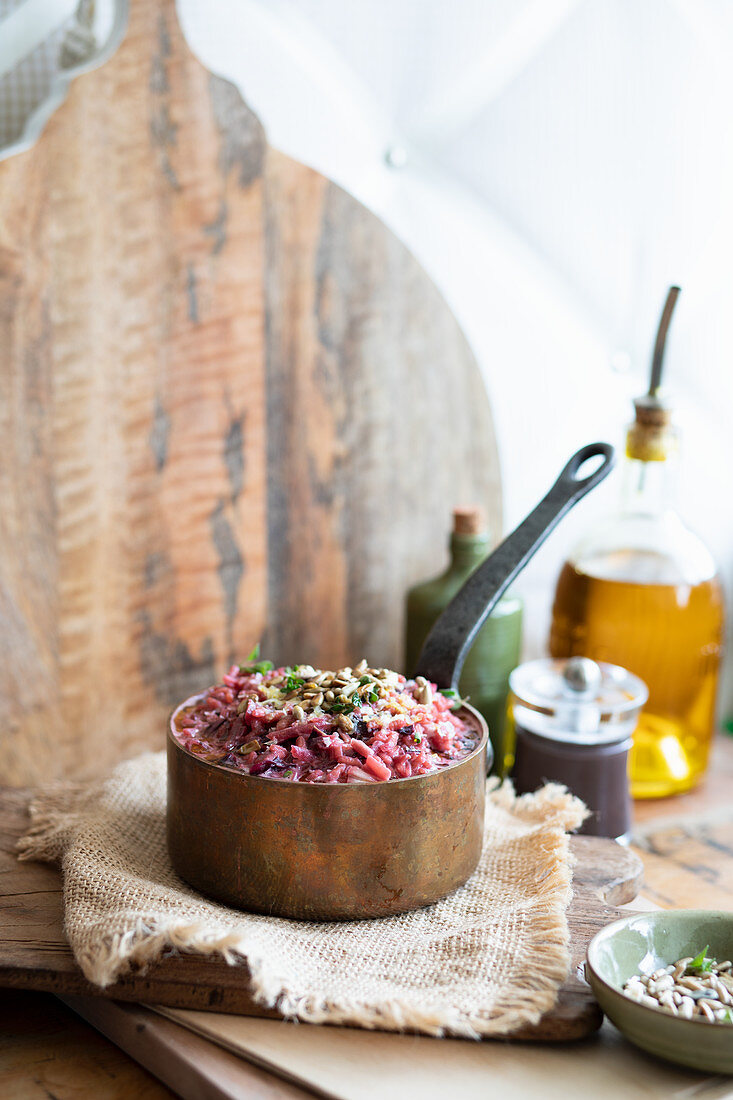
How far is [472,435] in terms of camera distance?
1.24 metres

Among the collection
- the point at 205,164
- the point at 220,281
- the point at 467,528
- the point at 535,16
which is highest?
the point at 535,16

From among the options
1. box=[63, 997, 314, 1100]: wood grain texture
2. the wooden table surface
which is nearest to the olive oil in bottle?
the wooden table surface

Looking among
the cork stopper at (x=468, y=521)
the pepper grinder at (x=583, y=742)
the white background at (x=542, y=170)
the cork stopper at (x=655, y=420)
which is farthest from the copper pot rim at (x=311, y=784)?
the white background at (x=542, y=170)

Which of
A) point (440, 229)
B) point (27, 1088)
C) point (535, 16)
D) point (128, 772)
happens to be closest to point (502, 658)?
point (128, 772)

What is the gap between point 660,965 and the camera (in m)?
0.72

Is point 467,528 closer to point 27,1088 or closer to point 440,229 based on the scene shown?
point 440,229

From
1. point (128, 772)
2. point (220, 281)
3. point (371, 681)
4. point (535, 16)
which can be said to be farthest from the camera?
point (535, 16)

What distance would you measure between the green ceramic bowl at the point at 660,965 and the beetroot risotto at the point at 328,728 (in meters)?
0.17

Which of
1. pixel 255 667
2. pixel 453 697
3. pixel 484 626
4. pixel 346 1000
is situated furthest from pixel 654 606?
pixel 346 1000

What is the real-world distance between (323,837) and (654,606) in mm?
555

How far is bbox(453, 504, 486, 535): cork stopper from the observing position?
111 cm

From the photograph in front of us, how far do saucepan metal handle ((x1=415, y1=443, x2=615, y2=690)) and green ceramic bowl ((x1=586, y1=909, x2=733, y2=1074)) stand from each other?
0.27 meters

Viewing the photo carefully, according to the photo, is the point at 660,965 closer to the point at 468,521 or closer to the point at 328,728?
the point at 328,728

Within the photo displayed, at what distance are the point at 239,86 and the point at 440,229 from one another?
0.29 m
